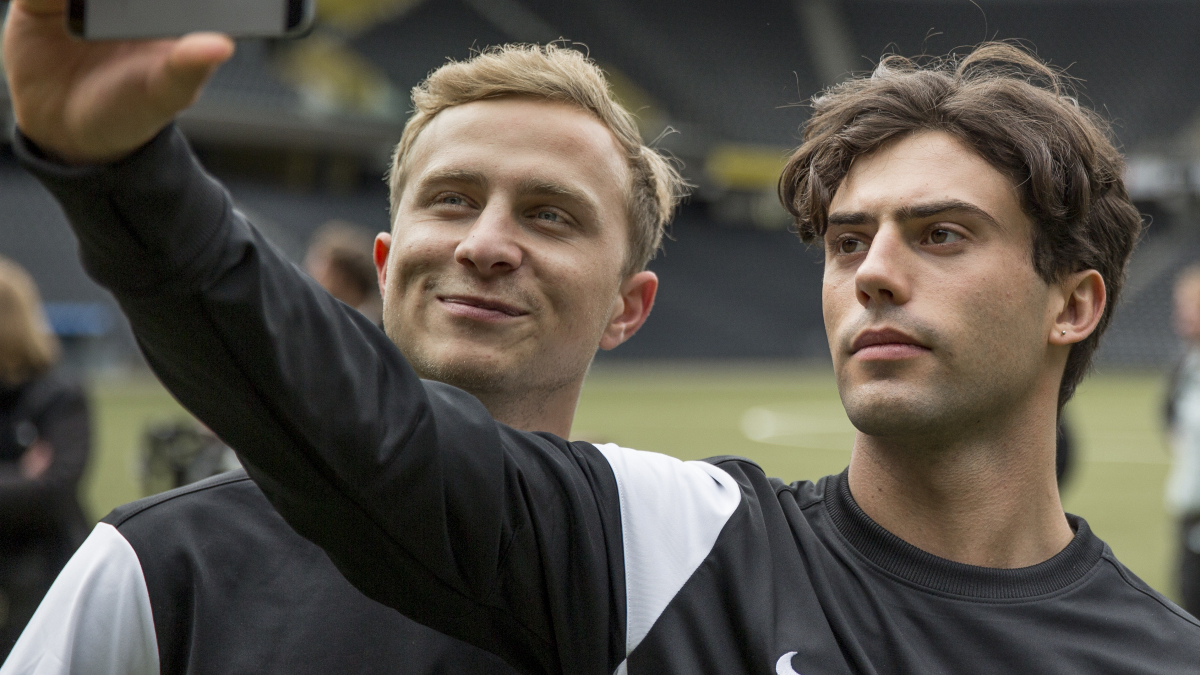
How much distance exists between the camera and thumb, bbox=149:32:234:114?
995 millimetres

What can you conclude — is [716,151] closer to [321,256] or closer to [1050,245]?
[321,256]

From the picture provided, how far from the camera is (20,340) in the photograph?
474 centimetres

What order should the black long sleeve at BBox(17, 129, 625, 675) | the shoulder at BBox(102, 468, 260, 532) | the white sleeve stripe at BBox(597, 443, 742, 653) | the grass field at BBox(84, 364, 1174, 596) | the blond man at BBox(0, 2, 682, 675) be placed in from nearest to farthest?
the black long sleeve at BBox(17, 129, 625, 675) < the blond man at BBox(0, 2, 682, 675) < the white sleeve stripe at BBox(597, 443, 742, 653) < the shoulder at BBox(102, 468, 260, 532) < the grass field at BBox(84, 364, 1174, 596)

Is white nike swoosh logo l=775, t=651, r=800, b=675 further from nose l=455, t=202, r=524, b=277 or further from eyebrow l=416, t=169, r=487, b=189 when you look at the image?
eyebrow l=416, t=169, r=487, b=189

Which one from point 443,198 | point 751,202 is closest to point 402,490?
point 443,198

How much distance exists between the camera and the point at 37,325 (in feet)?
16.2

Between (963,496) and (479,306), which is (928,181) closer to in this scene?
(963,496)

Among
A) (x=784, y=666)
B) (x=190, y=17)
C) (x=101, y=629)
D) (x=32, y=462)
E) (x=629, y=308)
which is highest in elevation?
(x=190, y=17)

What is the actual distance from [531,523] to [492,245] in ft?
2.18

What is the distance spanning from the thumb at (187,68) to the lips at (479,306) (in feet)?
3.19

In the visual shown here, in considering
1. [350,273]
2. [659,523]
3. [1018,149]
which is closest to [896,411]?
[659,523]

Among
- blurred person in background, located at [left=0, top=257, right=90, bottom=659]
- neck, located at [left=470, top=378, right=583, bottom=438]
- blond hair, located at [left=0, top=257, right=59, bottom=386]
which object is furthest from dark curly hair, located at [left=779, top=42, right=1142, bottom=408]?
blond hair, located at [left=0, top=257, right=59, bottom=386]

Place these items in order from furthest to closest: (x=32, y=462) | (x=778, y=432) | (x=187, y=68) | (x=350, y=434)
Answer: (x=778, y=432)
(x=32, y=462)
(x=350, y=434)
(x=187, y=68)

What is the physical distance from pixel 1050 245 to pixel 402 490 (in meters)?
1.39
